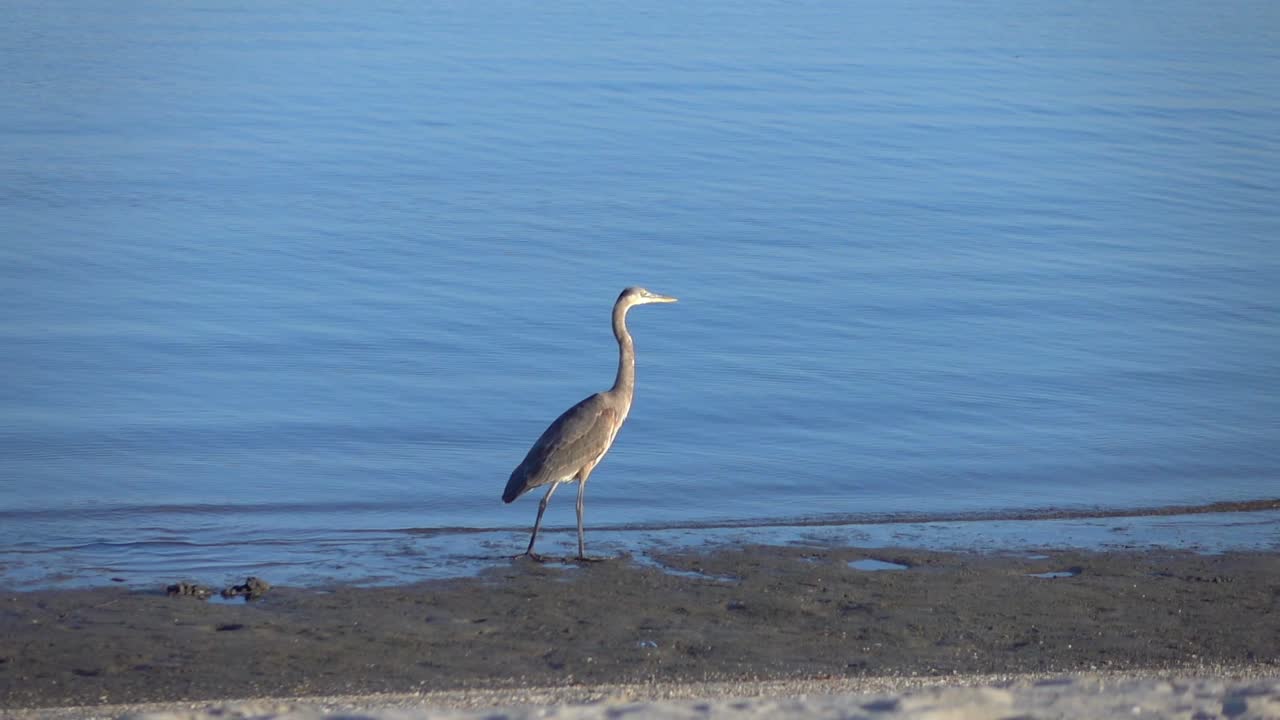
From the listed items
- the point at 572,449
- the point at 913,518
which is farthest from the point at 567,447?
the point at 913,518

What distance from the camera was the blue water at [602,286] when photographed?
41.9 feet

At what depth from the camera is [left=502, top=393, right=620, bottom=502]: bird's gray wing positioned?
1055cm

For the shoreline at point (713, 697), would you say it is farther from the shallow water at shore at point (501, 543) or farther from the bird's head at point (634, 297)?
the bird's head at point (634, 297)

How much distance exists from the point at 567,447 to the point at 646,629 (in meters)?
2.07

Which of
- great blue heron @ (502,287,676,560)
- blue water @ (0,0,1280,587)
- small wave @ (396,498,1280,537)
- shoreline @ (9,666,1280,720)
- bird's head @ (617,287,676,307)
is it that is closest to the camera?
shoreline @ (9,666,1280,720)

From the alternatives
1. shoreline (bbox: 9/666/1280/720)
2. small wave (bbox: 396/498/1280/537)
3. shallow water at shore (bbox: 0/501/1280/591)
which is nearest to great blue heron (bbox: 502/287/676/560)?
shallow water at shore (bbox: 0/501/1280/591)

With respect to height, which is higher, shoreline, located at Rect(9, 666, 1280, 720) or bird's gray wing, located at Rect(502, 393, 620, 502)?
bird's gray wing, located at Rect(502, 393, 620, 502)

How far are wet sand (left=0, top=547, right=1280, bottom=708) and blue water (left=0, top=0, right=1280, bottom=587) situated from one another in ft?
3.31

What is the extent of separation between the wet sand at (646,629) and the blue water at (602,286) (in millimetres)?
1009

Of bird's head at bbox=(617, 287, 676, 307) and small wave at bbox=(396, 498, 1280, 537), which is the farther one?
small wave at bbox=(396, 498, 1280, 537)

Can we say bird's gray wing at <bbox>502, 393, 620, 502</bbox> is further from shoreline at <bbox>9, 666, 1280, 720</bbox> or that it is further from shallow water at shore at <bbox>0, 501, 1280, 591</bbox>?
shoreline at <bbox>9, 666, 1280, 720</bbox>

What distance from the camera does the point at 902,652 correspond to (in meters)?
8.53

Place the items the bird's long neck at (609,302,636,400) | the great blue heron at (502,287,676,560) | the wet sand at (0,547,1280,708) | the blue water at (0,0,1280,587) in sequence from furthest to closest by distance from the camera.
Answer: the blue water at (0,0,1280,587), the bird's long neck at (609,302,636,400), the great blue heron at (502,287,676,560), the wet sand at (0,547,1280,708)

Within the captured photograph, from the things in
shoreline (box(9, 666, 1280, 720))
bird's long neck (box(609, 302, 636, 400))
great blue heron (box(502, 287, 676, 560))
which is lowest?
shoreline (box(9, 666, 1280, 720))
